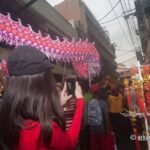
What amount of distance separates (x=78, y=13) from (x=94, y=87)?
11427 millimetres

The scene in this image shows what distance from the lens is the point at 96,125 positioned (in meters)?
6.98

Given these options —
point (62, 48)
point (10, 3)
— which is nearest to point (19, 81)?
point (62, 48)

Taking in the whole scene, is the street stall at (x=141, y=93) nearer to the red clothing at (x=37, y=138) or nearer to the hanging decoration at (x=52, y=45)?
the hanging decoration at (x=52, y=45)

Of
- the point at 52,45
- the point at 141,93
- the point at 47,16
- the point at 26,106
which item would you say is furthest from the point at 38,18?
the point at 26,106

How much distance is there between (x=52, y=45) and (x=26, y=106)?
3.25m

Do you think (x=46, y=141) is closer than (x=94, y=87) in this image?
Yes

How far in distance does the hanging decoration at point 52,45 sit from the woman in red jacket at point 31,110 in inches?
83.9

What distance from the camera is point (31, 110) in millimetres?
1847

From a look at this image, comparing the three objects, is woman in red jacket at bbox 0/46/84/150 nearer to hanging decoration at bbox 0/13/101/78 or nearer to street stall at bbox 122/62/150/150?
hanging decoration at bbox 0/13/101/78

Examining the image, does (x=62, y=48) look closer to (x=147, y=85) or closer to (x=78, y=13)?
(x=147, y=85)

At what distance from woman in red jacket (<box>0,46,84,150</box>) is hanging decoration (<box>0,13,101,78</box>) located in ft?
6.99

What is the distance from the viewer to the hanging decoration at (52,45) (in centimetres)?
404

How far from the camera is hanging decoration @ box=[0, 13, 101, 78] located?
404 cm

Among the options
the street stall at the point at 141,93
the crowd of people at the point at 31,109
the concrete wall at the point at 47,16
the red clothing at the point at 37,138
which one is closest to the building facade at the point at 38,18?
the concrete wall at the point at 47,16
